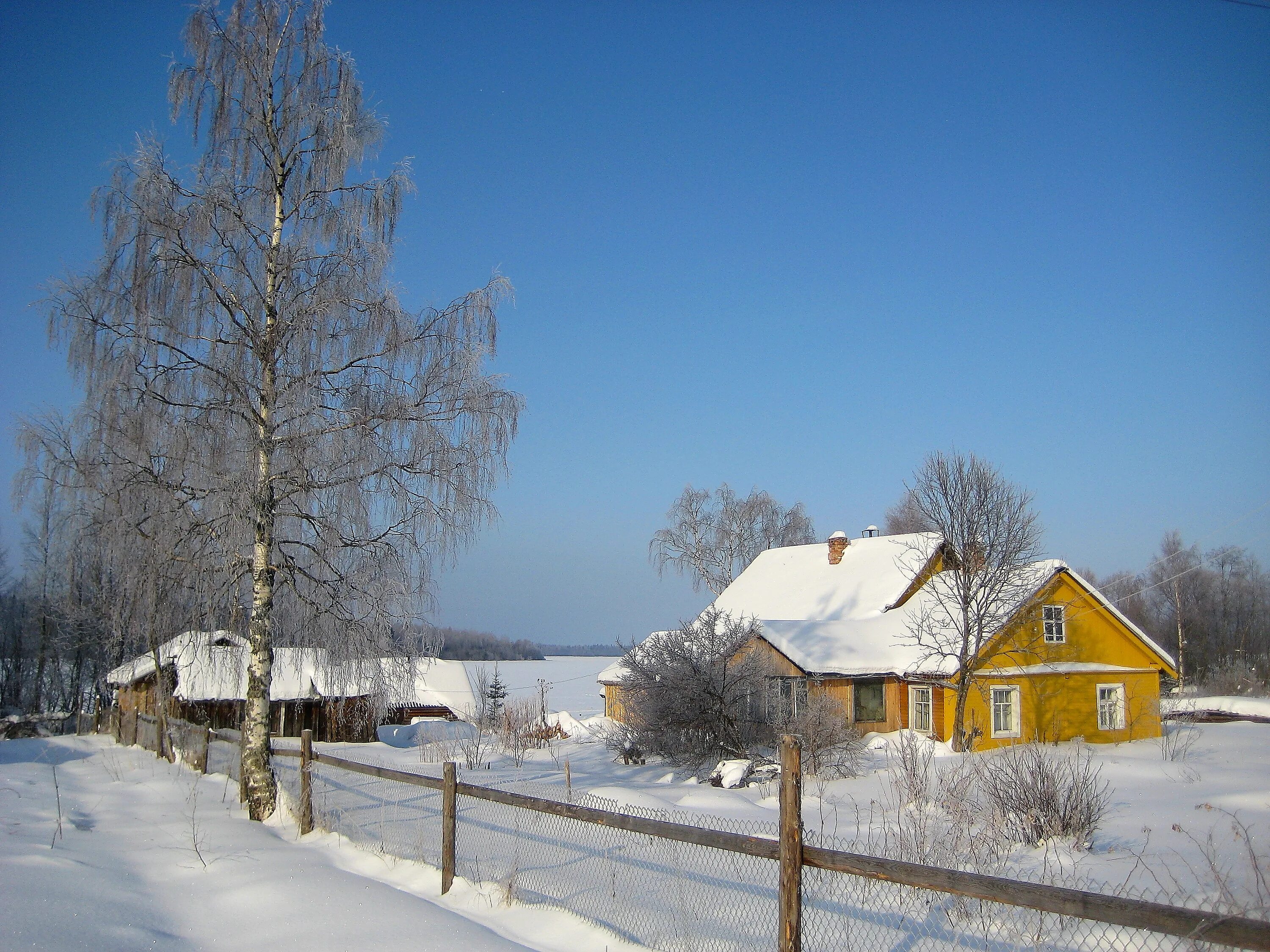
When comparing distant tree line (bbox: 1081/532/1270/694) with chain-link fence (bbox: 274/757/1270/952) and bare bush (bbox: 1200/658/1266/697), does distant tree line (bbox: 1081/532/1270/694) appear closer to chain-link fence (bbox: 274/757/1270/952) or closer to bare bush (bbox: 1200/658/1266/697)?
bare bush (bbox: 1200/658/1266/697)

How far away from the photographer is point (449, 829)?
23.9 feet

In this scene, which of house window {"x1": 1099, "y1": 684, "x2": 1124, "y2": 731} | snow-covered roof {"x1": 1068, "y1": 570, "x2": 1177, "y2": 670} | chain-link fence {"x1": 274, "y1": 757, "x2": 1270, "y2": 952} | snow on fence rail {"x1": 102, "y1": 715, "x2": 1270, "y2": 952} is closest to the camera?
snow on fence rail {"x1": 102, "y1": 715, "x2": 1270, "y2": 952}

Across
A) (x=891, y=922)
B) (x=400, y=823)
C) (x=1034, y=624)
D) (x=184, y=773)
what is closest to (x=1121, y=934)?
(x=891, y=922)

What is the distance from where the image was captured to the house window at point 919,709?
82.2ft

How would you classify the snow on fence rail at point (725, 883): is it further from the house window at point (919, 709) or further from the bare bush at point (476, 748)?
the house window at point (919, 709)

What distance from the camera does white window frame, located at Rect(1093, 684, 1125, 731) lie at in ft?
86.0

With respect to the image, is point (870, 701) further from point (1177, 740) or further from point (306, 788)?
point (306, 788)

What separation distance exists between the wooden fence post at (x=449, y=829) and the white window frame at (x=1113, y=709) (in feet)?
80.4

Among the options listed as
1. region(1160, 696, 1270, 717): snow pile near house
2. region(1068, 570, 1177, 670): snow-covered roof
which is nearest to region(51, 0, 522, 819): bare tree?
region(1068, 570, 1177, 670): snow-covered roof

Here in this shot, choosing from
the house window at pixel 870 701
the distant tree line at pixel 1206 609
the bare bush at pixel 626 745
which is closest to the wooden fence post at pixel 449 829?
the bare bush at pixel 626 745

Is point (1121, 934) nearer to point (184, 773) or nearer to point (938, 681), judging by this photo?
point (184, 773)

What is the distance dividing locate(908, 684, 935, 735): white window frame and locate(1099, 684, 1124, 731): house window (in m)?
5.75

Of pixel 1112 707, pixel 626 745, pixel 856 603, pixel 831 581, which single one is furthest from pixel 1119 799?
pixel 831 581

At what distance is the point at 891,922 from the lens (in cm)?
672
